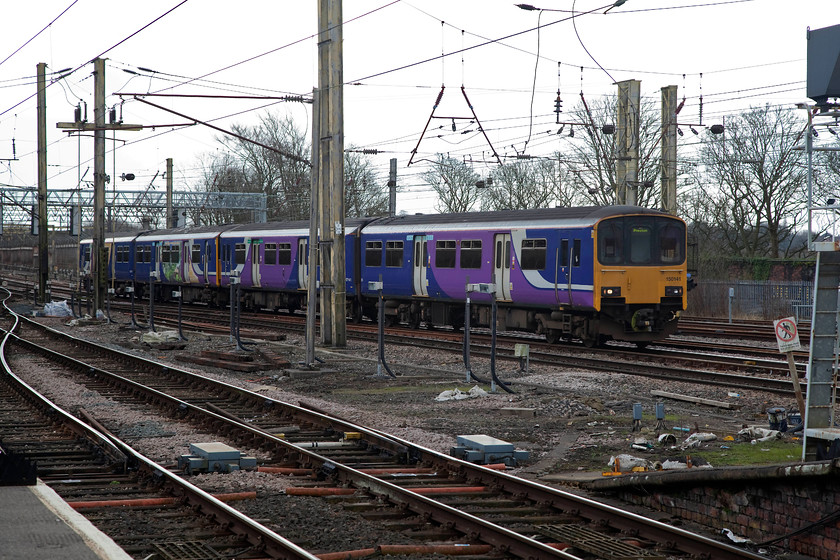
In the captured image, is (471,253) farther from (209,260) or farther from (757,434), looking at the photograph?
(209,260)

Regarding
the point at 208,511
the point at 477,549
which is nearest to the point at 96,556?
the point at 208,511

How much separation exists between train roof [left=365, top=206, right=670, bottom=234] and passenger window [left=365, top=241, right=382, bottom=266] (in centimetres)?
37

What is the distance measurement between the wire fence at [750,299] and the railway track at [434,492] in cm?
2408

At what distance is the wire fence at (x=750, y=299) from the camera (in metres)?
32.3

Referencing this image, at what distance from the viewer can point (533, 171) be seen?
60.9 metres

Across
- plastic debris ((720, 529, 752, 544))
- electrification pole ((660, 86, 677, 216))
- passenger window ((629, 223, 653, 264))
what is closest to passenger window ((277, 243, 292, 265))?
electrification pole ((660, 86, 677, 216))

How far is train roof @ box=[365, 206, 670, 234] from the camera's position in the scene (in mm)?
19984

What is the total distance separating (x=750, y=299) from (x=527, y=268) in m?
15.8

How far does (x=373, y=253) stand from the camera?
2678 centimetres

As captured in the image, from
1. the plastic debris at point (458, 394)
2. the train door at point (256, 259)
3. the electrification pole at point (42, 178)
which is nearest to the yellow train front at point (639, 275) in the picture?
the plastic debris at point (458, 394)

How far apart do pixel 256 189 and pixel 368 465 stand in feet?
214

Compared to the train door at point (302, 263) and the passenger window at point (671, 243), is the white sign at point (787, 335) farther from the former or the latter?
the train door at point (302, 263)

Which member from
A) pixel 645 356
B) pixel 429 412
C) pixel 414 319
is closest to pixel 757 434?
pixel 429 412

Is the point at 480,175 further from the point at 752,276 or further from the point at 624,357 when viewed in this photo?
the point at 624,357
